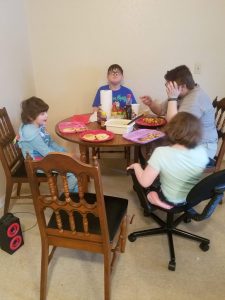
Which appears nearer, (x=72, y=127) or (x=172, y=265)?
(x=172, y=265)

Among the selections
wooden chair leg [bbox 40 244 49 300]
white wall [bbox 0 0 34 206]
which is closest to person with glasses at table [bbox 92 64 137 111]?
white wall [bbox 0 0 34 206]

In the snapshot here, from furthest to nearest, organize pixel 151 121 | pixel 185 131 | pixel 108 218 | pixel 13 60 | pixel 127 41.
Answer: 1. pixel 127 41
2. pixel 13 60
3. pixel 151 121
4. pixel 108 218
5. pixel 185 131

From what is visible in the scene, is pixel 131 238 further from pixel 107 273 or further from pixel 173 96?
pixel 173 96

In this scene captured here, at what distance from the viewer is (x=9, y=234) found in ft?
5.65

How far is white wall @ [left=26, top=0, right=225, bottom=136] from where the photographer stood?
2609mm

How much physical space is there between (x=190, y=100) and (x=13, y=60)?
5.94 feet

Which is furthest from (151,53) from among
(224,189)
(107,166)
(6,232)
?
(6,232)

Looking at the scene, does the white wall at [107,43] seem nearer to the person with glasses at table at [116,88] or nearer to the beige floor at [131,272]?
the person with glasses at table at [116,88]

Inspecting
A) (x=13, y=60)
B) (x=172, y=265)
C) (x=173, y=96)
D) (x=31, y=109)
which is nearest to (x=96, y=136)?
(x=31, y=109)

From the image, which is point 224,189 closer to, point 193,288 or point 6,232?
point 193,288

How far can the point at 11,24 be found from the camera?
2.46 m

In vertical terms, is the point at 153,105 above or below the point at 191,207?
above

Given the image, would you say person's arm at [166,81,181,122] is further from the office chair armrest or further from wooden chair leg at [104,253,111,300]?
wooden chair leg at [104,253,111,300]

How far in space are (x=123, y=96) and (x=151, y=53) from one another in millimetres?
573
